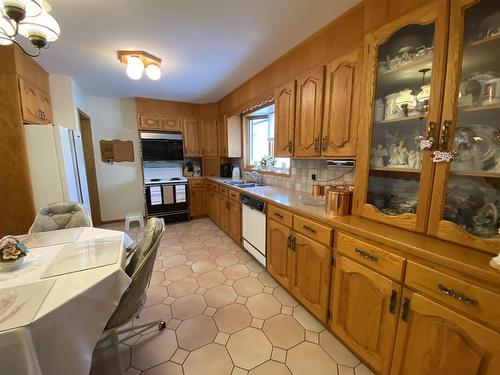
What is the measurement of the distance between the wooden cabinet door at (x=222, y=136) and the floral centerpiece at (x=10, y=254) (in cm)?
327

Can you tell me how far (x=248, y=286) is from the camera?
2279 mm

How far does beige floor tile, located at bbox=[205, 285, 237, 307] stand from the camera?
204cm

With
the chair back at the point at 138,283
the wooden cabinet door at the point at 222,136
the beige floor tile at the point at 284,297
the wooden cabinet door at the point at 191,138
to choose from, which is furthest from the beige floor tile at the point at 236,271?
the wooden cabinet door at the point at 191,138

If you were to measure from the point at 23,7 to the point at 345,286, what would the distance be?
2.36m

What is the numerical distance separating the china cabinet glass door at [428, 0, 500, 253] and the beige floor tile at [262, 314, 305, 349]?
48.2 inches

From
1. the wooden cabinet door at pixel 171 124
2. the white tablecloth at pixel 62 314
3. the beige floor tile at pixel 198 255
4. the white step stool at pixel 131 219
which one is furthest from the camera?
the wooden cabinet door at pixel 171 124

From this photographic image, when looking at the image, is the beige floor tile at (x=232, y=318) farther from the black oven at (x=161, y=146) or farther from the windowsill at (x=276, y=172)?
the black oven at (x=161, y=146)

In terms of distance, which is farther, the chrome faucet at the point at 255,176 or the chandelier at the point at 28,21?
the chrome faucet at the point at 255,176

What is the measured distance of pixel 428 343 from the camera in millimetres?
1042

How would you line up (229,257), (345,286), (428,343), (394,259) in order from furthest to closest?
(229,257) < (345,286) < (394,259) < (428,343)

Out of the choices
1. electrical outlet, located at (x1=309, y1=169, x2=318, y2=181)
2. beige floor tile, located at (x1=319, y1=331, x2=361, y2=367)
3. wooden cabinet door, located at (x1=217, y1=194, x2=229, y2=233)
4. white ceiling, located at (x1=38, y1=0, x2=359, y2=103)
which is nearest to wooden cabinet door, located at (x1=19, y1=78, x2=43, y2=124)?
white ceiling, located at (x1=38, y1=0, x2=359, y2=103)

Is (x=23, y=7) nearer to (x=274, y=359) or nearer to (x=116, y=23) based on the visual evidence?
(x=116, y=23)

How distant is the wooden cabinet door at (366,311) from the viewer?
1.21 m

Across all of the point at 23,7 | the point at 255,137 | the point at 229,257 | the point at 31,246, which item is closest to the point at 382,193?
the point at 229,257
